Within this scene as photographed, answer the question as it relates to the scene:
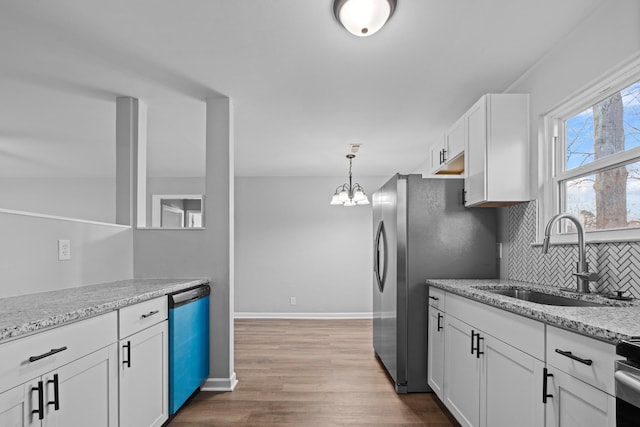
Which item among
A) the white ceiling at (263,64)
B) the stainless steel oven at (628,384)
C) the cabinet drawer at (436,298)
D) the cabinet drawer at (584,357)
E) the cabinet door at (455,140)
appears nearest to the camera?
the stainless steel oven at (628,384)

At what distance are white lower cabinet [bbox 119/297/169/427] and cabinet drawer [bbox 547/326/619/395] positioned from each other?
6.06 feet

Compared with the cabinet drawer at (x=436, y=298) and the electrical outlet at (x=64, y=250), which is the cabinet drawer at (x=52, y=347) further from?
the cabinet drawer at (x=436, y=298)

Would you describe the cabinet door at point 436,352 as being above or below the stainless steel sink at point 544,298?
below

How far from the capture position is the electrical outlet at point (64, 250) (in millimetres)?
2234

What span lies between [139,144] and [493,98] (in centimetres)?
273

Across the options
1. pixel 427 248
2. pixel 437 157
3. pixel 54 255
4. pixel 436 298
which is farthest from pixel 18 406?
pixel 437 157

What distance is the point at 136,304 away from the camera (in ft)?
6.30

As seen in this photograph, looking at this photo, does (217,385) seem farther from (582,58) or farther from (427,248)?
(582,58)

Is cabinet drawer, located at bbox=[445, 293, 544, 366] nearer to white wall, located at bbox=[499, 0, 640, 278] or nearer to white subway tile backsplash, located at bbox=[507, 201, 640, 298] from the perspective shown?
white subway tile backsplash, located at bbox=[507, 201, 640, 298]

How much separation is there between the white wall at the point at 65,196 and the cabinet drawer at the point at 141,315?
488cm

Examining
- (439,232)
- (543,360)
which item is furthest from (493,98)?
(543,360)

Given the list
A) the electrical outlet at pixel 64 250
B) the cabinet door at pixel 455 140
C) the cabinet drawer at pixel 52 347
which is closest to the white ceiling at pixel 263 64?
the cabinet door at pixel 455 140

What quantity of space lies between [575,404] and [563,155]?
165cm

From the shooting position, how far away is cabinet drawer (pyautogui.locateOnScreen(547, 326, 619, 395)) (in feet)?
3.47
